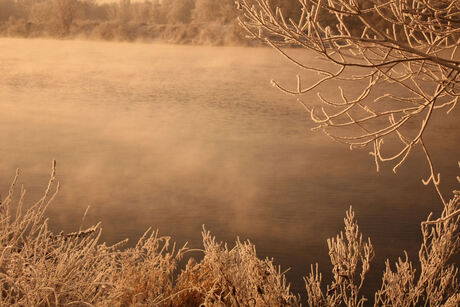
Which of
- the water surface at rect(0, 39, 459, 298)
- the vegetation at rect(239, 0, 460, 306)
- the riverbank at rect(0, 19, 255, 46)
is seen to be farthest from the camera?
the riverbank at rect(0, 19, 255, 46)

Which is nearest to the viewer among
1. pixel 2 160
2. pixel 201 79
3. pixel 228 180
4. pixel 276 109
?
pixel 228 180

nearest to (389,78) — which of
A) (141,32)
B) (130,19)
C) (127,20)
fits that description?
(141,32)

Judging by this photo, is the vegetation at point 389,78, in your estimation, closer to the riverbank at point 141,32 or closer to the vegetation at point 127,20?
the riverbank at point 141,32

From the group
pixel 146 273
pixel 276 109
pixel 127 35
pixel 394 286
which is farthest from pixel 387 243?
pixel 127 35

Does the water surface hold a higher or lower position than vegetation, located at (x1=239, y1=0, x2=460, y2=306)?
lower

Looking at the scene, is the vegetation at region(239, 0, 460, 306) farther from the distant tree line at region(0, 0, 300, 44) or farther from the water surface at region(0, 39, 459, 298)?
the distant tree line at region(0, 0, 300, 44)

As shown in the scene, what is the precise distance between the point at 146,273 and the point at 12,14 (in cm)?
1749

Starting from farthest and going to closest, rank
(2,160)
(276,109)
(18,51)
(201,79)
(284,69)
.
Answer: (18,51) → (284,69) → (201,79) → (276,109) → (2,160)

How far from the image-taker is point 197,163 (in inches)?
249

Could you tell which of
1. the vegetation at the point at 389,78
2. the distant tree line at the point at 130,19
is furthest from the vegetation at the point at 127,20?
the vegetation at the point at 389,78

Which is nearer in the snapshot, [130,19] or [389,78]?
[389,78]

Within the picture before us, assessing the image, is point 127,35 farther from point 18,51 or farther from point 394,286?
point 394,286

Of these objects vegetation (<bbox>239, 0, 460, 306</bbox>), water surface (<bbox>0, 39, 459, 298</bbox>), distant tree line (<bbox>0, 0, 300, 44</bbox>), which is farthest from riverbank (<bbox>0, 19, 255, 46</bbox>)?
vegetation (<bbox>239, 0, 460, 306</bbox>)

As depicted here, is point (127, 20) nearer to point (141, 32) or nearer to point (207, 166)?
point (141, 32)
